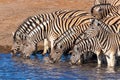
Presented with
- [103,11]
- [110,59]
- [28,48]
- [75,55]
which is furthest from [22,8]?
[110,59]

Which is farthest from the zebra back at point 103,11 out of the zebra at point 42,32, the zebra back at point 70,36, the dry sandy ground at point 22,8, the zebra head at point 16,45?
the dry sandy ground at point 22,8

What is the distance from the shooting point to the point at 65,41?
1600 cm

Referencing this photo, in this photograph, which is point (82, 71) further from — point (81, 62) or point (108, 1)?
point (108, 1)

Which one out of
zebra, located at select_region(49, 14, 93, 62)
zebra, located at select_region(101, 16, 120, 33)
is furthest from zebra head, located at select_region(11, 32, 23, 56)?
zebra, located at select_region(101, 16, 120, 33)

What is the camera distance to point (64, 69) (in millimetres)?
15062

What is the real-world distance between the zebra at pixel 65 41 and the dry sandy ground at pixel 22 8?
410 cm

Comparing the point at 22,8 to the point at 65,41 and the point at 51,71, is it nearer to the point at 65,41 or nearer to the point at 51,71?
the point at 65,41

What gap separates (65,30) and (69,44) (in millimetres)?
988

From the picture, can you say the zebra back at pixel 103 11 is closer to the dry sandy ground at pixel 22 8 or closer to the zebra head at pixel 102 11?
the zebra head at pixel 102 11

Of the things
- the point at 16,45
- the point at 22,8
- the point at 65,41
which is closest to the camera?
the point at 65,41

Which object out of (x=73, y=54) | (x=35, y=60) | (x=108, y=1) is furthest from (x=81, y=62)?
(x=108, y=1)

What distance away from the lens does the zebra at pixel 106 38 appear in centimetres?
1489

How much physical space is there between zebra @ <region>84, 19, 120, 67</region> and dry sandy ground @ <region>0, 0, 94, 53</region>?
534 centimetres

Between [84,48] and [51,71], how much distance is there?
3.72 feet
